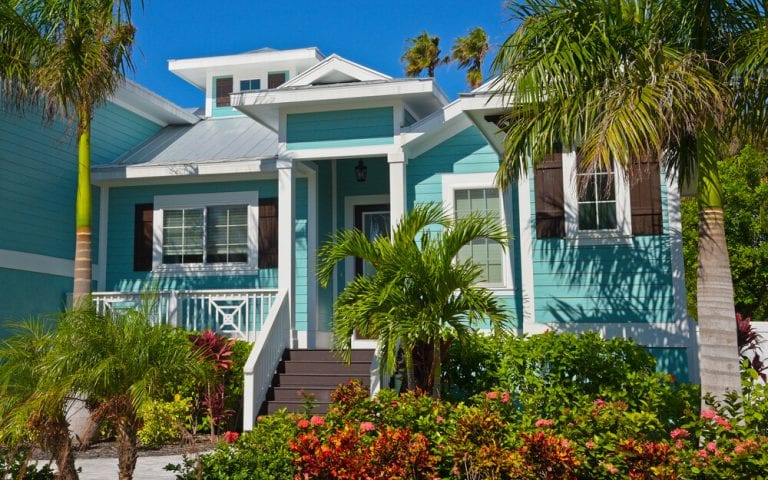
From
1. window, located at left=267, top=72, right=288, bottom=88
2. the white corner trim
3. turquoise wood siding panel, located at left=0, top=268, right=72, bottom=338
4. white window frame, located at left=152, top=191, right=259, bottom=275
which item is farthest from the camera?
window, located at left=267, top=72, right=288, bottom=88

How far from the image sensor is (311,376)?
1090cm

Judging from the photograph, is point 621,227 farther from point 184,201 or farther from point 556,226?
point 184,201

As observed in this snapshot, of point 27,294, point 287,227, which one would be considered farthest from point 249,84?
point 27,294

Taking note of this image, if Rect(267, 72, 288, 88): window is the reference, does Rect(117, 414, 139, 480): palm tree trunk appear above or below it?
below

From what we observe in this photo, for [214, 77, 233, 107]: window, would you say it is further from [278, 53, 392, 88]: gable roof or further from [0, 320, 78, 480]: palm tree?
[0, 320, 78, 480]: palm tree

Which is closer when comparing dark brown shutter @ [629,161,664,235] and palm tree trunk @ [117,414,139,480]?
palm tree trunk @ [117,414,139,480]

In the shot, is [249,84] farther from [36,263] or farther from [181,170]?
[36,263]

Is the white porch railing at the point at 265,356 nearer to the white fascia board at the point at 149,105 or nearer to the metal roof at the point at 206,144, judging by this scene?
the metal roof at the point at 206,144

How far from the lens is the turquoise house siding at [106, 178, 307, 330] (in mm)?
13570

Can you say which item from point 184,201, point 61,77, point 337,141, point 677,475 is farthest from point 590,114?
point 184,201

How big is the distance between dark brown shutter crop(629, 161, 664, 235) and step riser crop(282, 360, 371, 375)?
4.25 metres

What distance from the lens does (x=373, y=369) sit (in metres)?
10.1

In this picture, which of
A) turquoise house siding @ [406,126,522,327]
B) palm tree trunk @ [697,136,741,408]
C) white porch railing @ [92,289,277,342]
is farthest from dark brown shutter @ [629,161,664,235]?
white porch railing @ [92,289,277,342]

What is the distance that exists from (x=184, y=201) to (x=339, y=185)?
283 centimetres
